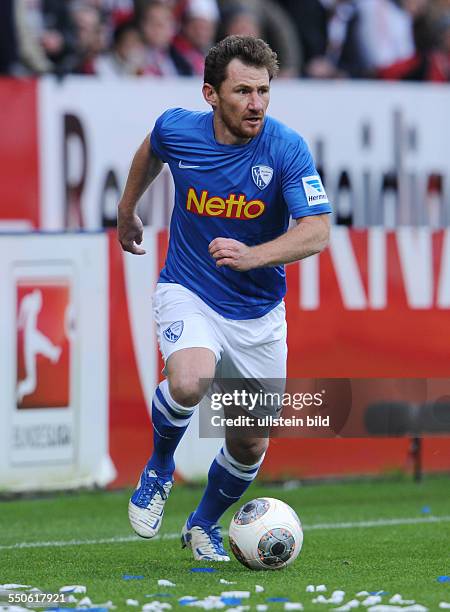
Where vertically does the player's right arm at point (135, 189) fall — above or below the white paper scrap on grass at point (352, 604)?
above

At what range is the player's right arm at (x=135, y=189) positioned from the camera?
24.2 feet

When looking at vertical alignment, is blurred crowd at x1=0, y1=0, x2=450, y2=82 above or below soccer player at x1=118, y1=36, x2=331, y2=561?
above

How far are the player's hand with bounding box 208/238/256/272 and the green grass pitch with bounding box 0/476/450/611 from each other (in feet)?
4.59

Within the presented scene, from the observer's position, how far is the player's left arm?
660cm

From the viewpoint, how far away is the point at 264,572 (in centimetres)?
690

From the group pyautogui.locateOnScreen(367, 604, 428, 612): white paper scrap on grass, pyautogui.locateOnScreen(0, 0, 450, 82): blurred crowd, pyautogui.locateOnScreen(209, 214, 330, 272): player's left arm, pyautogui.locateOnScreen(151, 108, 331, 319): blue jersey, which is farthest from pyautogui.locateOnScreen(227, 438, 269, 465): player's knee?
pyautogui.locateOnScreen(0, 0, 450, 82): blurred crowd

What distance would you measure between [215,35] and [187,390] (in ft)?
26.4

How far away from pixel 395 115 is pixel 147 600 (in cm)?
862

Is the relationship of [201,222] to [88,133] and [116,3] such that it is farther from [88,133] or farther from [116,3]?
[116,3]

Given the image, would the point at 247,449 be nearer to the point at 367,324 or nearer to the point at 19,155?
the point at 367,324

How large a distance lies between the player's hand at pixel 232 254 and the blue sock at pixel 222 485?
3.88 ft

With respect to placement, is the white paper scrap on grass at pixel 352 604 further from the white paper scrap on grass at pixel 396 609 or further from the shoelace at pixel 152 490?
the shoelace at pixel 152 490

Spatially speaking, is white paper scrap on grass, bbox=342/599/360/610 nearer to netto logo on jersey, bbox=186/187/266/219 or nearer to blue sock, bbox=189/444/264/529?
blue sock, bbox=189/444/264/529

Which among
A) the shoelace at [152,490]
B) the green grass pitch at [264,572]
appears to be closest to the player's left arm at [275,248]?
the shoelace at [152,490]
